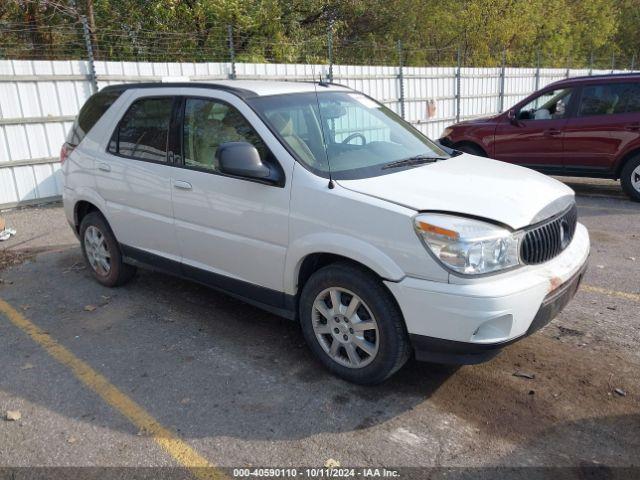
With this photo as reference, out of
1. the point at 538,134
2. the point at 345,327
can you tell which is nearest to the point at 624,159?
the point at 538,134

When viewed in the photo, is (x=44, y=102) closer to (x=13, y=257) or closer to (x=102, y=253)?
(x=13, y=257)

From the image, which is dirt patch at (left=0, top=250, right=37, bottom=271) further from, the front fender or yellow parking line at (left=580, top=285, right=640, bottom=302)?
yellow parking line at (left=580, top=285, right=640, bottom=302)

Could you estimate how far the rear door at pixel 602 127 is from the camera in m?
8.23

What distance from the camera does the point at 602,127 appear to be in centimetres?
845

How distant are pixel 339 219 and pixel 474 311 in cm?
94

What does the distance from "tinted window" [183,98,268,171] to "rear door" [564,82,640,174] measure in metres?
6.55

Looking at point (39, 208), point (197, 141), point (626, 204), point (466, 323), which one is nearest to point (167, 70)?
point (39, 208)

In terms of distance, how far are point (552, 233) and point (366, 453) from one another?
5.62ft

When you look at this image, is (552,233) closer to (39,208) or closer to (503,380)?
(503,380)

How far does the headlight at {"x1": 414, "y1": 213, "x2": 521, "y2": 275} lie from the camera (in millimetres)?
2998

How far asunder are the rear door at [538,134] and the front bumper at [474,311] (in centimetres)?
635

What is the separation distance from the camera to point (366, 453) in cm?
→ 294

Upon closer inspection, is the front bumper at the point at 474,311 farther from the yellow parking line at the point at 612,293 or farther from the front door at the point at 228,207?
the yellow parking line at the point at 612,293

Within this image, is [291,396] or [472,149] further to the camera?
[472,149]
